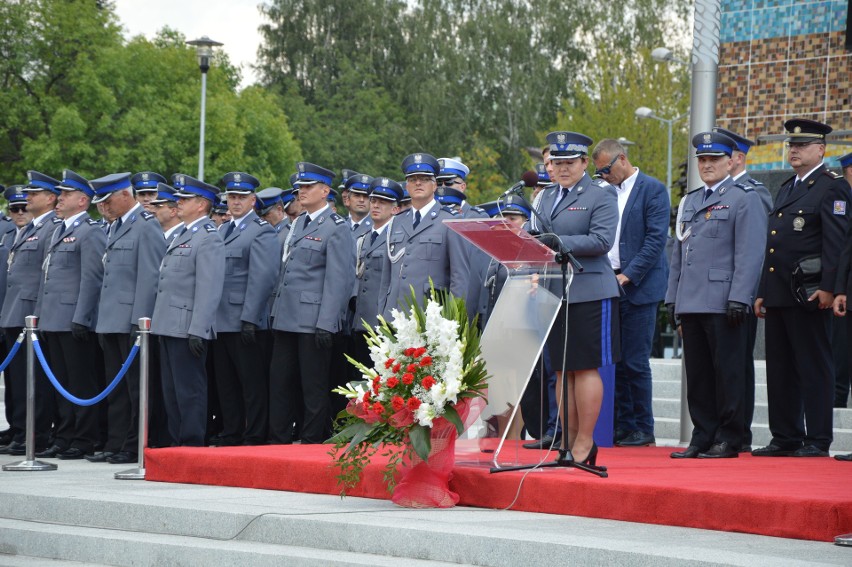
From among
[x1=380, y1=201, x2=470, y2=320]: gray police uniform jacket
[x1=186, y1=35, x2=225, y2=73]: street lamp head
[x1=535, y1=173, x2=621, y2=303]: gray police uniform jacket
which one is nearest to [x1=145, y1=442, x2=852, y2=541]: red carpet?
[x1=535, y1=173, x2=621, y2=303]: gray police uniform jacket

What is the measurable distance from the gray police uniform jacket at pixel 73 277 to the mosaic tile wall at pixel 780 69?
7542 mm

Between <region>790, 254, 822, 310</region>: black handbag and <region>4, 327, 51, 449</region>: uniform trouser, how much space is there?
21.0 feet

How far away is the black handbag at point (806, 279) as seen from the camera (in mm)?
8797

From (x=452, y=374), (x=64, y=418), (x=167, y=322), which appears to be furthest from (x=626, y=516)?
(x=64, y=418)

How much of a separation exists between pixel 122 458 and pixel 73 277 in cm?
166

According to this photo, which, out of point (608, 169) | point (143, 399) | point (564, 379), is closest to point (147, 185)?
point (143, 399)

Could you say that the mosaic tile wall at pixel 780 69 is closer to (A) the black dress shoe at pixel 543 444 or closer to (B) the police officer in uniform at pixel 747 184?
(B) the police officer in uniform at pixel 747 184

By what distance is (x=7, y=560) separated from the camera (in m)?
7.72

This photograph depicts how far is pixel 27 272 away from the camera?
38.8 feet

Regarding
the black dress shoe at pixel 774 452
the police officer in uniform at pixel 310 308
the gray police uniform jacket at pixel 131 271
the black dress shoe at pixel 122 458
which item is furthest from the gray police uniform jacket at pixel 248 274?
the black dress shoe at pixel 774 452

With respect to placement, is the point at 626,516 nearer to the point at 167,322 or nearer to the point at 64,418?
the point at 167,322

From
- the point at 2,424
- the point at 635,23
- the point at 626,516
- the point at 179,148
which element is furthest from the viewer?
the point at 635,23

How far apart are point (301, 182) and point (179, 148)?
33.1 meters

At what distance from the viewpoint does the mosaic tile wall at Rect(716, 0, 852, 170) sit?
14461mm
